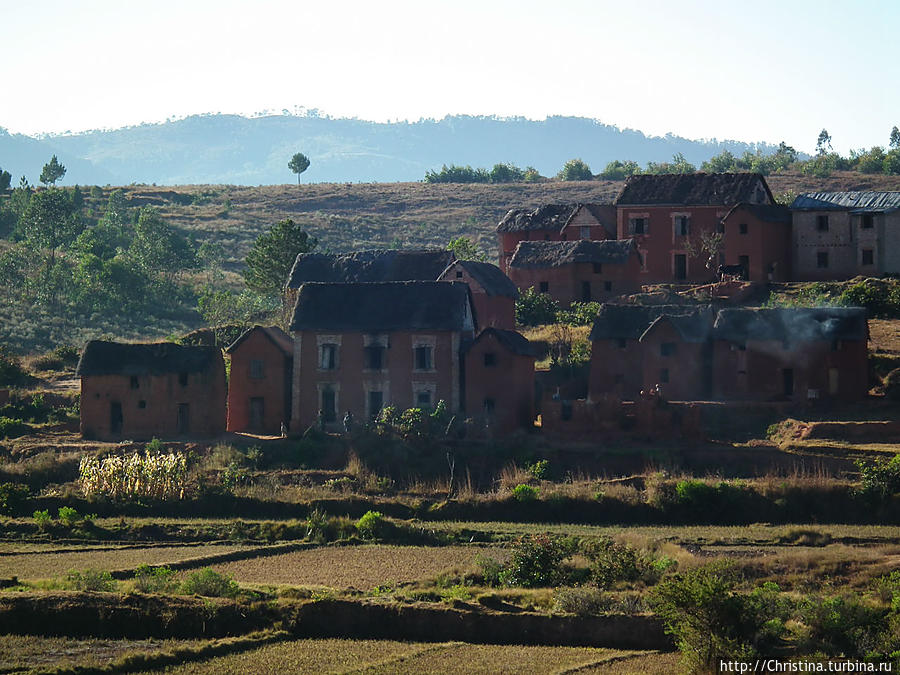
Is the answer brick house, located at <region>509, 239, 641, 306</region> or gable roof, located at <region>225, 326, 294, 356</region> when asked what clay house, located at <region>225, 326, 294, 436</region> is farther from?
brick house, located at <region>509, 239, 641, 306</region>

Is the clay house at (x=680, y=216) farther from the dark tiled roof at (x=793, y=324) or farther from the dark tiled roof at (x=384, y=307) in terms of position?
the dark tiled roof at (x=384, y=307)

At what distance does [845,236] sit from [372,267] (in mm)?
21505

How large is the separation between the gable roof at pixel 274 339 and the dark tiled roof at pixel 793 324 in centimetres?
1550

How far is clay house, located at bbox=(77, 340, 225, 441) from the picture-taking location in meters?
48.9

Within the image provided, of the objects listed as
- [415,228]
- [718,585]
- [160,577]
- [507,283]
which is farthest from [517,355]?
[415,228]

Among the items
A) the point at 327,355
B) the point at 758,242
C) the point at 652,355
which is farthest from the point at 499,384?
the point at 758,242

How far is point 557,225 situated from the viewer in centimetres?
6994

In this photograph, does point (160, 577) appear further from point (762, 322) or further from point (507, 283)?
point (507, 283)

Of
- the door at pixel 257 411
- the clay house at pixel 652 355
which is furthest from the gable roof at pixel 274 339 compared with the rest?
the clay house at pixel 652 355

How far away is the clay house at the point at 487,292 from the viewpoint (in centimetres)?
5688

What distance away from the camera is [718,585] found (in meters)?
23.7

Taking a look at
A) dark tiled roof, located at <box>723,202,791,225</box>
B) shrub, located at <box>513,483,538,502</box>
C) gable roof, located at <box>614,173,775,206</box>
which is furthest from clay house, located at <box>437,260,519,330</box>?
shrub, located at <box>513,483,538,502</box>

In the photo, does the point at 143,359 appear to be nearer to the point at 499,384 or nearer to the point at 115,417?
the point at 115,417

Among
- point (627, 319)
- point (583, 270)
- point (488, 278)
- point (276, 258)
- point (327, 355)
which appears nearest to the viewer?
point (327, 355)
